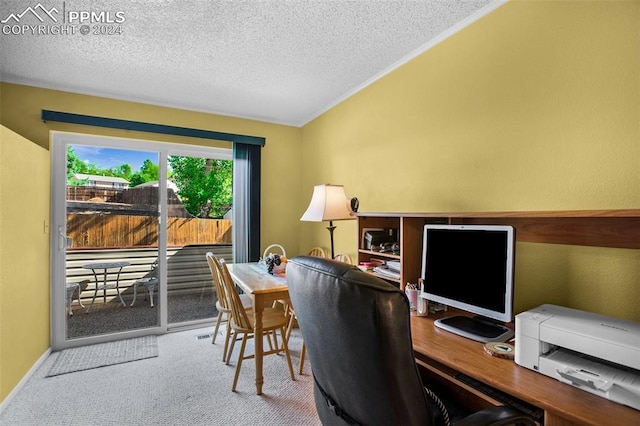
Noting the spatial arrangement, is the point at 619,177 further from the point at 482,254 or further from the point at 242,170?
the point at 242,170

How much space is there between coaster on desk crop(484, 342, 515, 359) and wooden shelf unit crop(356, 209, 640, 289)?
538 millimetres

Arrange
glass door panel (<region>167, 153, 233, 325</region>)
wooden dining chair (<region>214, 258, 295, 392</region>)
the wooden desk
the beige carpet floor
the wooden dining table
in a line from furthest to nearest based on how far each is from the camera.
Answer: glass door panel (<region>167, 153, 233, 325</region>) < wooden dining chair (<region>214, 258, 295, 392</region>) < the wooden dining table < the beige carpet floor < the wooden desk

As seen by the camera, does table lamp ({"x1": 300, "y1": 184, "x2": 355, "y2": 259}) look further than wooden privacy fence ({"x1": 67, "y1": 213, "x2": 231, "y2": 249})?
No

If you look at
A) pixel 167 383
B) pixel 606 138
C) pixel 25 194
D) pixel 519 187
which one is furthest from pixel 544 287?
pixel 25 194

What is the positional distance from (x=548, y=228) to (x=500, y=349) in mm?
649

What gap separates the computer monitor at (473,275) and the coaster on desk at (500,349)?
0.05 m

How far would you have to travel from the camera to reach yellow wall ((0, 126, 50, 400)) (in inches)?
81.4

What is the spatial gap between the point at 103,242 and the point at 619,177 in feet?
12.9

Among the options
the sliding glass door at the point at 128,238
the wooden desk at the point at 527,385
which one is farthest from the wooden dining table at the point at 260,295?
the sliding glass door at the point at 128,238

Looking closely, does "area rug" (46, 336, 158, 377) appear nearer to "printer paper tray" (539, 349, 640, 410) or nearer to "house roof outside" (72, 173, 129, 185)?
"house roof outside" (72, 173, 129, 185)

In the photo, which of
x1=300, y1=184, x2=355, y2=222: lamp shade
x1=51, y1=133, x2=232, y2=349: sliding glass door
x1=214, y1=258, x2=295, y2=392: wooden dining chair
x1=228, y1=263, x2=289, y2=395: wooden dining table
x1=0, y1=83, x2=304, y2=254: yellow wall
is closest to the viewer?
x1=228, y1=263, x2=289, y2=395: wooden dining table

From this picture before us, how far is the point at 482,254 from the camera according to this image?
4.63 feet

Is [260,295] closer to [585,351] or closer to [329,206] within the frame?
[329,206]

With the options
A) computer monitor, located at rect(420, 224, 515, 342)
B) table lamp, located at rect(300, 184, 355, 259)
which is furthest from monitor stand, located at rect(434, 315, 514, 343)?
table lamp, located at rect(300, 184, 355, 259)
